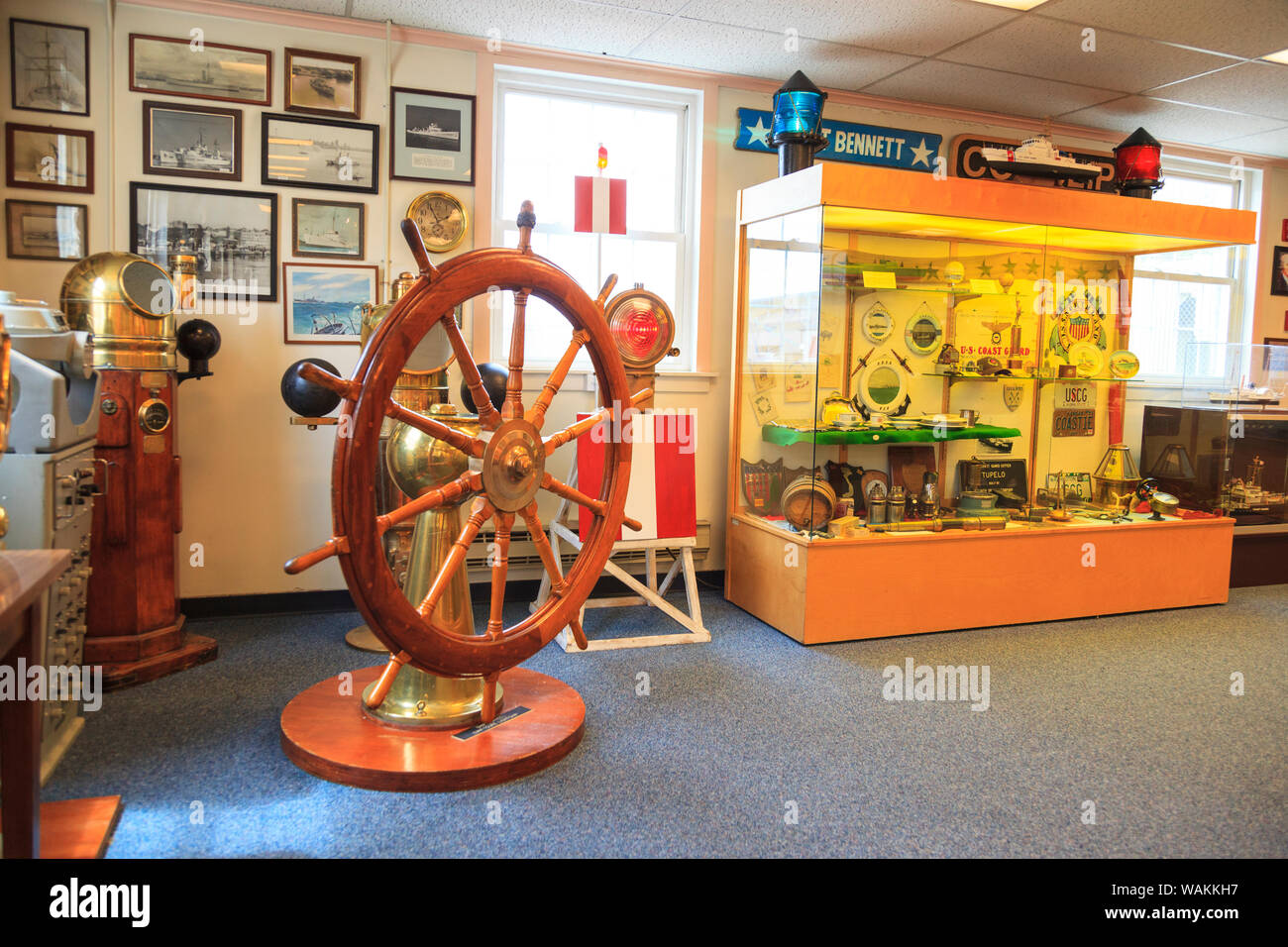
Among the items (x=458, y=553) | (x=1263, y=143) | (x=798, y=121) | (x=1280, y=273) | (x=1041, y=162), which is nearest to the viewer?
(x=458, y=553)

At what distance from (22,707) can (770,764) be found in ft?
6.41

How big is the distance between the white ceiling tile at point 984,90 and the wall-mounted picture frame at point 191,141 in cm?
327

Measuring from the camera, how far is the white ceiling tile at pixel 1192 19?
3.81m

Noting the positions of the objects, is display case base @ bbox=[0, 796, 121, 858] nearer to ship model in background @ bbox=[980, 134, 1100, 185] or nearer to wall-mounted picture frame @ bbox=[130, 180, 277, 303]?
wall-mounted picture frame @ bbox=[130, 180, 277, 303]

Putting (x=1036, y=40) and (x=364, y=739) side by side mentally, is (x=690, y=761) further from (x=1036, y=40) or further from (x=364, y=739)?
(x=1036, y=40)

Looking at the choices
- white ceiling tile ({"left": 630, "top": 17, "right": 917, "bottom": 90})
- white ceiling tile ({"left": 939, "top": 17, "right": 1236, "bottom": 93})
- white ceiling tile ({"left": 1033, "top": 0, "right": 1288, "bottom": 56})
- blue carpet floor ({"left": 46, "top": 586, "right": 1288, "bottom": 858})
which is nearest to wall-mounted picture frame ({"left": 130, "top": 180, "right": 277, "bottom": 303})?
blue carpet floor ({"left": 46, "top": 586, "right": 1288, "bottom": 858})

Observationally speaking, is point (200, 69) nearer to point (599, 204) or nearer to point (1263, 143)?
point (599, 204)

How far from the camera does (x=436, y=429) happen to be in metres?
2.18

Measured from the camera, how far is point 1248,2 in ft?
12.4

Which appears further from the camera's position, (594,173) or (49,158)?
(594,173)

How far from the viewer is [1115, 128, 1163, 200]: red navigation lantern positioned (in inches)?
191

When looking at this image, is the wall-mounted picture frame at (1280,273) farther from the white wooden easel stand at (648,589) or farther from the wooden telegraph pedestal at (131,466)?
the wooden telegraph pedestal at (131,466)

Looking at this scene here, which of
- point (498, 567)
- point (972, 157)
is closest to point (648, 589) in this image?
point (498, 567)
